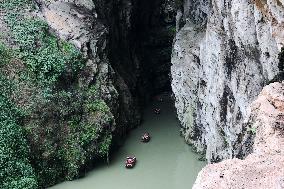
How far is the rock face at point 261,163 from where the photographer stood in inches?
230

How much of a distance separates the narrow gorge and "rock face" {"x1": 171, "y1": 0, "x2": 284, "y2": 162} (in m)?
0.04

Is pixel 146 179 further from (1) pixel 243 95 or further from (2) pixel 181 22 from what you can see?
(2) pixel 181 22

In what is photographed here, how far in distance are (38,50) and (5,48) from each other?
1.17m

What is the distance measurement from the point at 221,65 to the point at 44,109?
654 cm

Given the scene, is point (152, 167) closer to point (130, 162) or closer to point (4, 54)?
point (130, 162)

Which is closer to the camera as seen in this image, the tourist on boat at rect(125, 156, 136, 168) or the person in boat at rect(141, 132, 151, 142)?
the tourist on boat at rect(125, 156, 136, 168)

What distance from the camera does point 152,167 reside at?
54.0 feet

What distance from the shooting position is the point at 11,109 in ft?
50.6

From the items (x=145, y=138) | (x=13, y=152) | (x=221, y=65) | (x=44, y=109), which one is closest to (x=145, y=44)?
(x=145, y=138)

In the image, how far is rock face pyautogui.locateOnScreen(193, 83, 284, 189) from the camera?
19.2ft

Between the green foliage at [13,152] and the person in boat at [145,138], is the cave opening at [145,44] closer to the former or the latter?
the person in boat at [145,138]

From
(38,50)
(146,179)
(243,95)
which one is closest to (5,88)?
(38,50)

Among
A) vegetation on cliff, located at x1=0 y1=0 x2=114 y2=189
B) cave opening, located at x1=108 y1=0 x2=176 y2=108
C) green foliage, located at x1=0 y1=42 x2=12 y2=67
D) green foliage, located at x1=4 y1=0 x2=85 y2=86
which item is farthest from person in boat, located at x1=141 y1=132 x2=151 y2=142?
green foliage, located at x1=0 y1=42 x2=12 y2=67

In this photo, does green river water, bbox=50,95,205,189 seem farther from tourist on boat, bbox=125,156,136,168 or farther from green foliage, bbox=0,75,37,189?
green foliage, bbox=0,75,37,189
